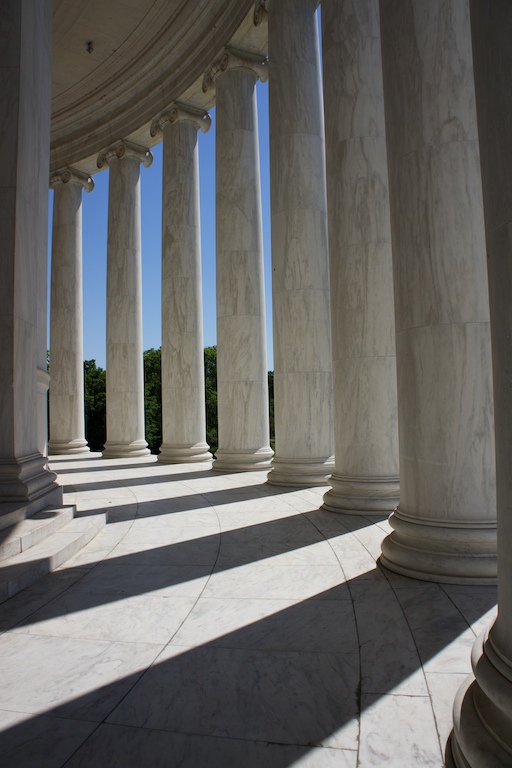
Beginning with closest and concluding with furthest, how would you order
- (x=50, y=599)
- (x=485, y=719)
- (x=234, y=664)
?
(x=485, y=719), (x=234, y=664), (x=50, y=599)

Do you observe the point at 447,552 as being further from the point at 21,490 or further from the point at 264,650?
the point at 21,490

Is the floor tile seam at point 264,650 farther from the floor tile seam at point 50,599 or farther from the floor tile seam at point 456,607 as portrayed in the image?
the floor tile seam at point 50,599

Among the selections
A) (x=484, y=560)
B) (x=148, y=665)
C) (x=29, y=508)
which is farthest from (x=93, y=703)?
(x=29, y=508)

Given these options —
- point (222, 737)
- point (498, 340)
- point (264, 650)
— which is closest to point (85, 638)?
point (264, 650)

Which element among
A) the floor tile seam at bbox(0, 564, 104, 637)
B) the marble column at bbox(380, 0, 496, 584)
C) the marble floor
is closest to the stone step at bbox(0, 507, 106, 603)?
the floor tile seam at bbox(0, 564, 104, 637)

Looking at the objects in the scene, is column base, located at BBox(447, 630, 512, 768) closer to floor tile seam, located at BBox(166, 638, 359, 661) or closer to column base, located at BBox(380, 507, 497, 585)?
floor tile seam, located at BBox(166, 638, 359, 661)

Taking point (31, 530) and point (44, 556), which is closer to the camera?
point (44, 556)

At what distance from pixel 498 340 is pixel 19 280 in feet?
515

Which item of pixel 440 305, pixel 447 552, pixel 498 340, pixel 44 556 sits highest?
pixel 440 305

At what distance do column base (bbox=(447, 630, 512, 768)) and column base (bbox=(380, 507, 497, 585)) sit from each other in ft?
187

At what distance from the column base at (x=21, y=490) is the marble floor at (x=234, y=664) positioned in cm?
2393

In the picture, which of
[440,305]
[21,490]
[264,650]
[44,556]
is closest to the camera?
[264,650]

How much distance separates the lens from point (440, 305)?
135 metres

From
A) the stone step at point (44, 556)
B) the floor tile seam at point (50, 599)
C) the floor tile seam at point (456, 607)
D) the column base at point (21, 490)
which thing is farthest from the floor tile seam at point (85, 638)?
the floor tile seam at point (456, 607)
